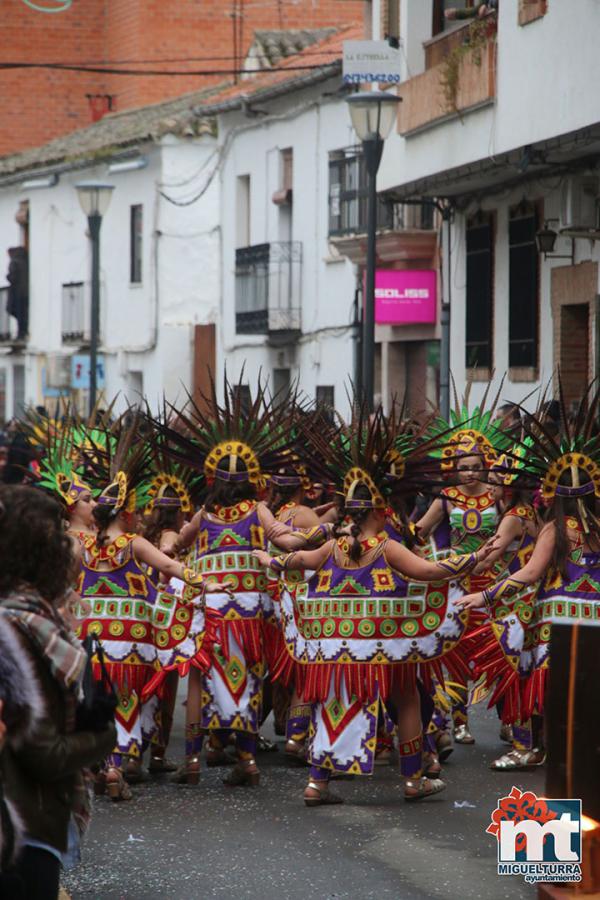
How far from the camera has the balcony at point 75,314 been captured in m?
40.7

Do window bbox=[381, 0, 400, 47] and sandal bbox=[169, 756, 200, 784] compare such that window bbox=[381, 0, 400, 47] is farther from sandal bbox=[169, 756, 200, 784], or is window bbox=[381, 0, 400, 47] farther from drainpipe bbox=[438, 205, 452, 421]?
sandal bbox=[169, 756, 200, 784]

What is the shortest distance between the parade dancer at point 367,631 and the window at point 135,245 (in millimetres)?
28761

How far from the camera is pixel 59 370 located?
4175 cm

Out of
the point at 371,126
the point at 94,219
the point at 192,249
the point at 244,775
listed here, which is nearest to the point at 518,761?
the point at 244,775

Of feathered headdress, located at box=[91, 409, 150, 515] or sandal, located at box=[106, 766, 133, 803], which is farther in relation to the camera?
feathered headdress, located at box=[91, 409, 150, 515]

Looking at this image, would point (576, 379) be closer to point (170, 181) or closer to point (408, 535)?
point (408, 535)

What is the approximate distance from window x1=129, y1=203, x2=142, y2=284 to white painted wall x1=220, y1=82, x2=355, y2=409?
14.2ft

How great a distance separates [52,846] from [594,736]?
1.82 metres

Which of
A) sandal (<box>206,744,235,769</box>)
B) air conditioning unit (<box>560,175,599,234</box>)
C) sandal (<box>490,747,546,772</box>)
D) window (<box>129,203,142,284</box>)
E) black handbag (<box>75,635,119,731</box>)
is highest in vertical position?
window (<box>129,203,142,284</box>)

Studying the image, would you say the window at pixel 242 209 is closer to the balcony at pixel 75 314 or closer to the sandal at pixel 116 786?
the balcony at pixel 75 314

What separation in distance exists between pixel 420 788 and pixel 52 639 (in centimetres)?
481

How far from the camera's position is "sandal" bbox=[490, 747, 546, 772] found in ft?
33.1

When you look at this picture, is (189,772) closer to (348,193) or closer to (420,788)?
(420,788)

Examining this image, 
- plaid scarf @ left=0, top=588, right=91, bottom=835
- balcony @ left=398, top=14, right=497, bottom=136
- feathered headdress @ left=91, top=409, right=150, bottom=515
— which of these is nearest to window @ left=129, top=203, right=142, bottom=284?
balcony @ left=398, top=14, right=497, bottom=136
